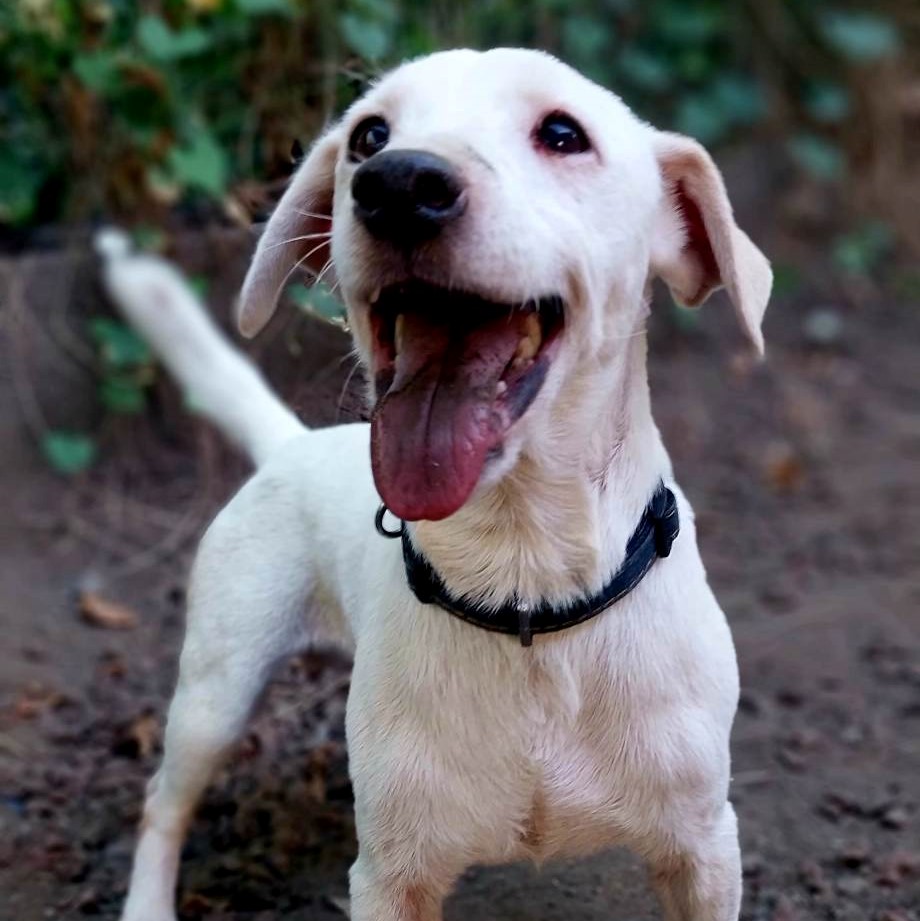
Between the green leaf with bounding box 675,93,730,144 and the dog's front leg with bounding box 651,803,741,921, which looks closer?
the dog's front leg with bounding box 651,803,741,921

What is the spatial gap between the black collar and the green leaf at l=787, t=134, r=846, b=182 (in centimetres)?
577

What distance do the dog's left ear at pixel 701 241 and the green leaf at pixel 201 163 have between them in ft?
8.73

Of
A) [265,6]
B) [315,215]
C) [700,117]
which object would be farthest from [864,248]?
[315,215]

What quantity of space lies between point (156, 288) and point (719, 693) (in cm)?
175

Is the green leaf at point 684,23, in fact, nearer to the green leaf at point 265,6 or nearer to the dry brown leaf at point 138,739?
the green leaf at point 265,6

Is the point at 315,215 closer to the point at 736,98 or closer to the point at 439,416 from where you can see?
the point at 439,416

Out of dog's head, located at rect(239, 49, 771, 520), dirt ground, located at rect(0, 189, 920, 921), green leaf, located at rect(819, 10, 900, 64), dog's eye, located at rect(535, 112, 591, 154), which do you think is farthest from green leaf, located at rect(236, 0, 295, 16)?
green leaf, located at rect(819, 10, 900, 64)

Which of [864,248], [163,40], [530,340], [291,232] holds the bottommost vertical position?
[864,248]

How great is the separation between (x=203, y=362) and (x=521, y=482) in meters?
1.34

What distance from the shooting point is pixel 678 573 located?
7.68 feet

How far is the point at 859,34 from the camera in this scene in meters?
7.55

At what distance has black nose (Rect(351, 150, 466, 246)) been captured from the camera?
6.20ft

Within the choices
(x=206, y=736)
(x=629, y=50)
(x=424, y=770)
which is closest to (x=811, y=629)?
(x=206, y=736)

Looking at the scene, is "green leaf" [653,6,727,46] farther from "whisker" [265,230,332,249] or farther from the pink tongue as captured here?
the pink tongue
